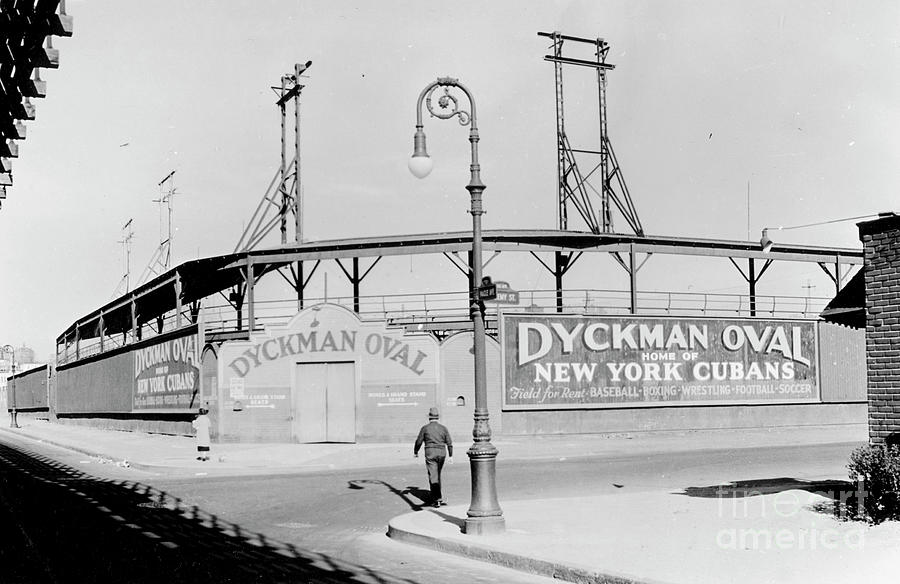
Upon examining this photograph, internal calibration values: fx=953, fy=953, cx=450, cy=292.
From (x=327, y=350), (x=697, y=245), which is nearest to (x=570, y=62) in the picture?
(x=697, y=245)

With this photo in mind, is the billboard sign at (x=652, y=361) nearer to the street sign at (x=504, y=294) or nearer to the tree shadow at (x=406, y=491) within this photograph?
the tree shadow at (x=406, y=491)

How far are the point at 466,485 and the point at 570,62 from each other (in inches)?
921

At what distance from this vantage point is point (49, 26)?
8.09 metres

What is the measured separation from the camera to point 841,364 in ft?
125

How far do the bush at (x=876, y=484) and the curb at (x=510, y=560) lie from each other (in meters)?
4.29

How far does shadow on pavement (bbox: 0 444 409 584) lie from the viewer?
32.8 feet

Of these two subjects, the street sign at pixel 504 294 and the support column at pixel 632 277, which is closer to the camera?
the street sign at pixel 504 294

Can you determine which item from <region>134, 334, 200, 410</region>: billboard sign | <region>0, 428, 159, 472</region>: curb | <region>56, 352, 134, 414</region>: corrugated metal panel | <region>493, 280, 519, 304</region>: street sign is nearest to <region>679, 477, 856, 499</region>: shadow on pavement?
<region>493, 280, 519, 304</region>: street sign

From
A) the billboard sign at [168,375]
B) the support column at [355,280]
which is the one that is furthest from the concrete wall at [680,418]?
the billboard sign at [168,375]

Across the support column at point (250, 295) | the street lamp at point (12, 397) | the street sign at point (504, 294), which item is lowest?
the street lamp at point (12, 397)

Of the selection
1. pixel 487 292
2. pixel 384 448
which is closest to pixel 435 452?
pixel 487 292

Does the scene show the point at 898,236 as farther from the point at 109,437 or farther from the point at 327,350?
the point at 109,437

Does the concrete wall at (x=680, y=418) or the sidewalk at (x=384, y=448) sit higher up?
the concrete wall at (x=680, y=418)

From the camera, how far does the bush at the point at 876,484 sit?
1166 cm
